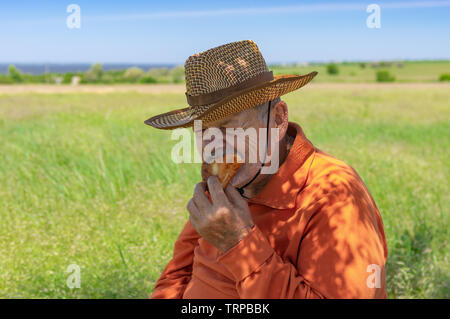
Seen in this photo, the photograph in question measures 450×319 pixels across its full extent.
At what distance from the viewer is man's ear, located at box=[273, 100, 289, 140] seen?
91.4 inches

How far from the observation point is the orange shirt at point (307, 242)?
187 centimetres

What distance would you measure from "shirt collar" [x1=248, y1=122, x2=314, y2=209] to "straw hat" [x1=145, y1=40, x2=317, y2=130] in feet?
1.01

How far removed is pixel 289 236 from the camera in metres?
2.12

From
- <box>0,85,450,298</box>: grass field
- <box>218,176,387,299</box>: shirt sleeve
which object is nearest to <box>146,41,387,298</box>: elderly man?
<box>218,176,387,299</box>: shirt sleeve

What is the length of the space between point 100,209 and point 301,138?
13.7ft

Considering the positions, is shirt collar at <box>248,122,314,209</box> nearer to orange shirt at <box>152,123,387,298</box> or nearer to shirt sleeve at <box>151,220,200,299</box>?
orange shirt at <box>152,123,387,298</box>

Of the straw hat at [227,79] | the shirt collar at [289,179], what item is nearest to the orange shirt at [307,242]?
the shirt collar at [289,179]

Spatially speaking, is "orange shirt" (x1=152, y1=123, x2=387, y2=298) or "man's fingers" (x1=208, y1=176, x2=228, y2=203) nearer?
"orange shirt" (x1=152, y1=123, x2=387, y2=298)

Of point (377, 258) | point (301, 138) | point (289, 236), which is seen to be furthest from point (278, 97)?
point (377, 258)

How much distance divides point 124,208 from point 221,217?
4.24 metres

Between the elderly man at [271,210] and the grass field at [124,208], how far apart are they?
7.47 feet

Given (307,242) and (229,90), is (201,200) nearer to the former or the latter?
(307,242)

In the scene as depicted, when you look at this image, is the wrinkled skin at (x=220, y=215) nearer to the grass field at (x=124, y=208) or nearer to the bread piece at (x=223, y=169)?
the bread piece at (x=223, y=169)
